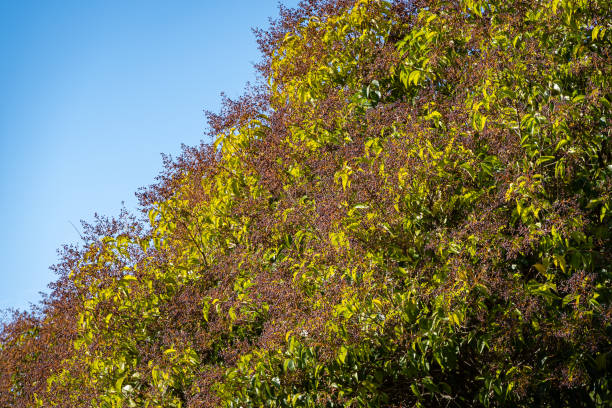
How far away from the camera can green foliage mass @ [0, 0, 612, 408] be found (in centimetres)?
353

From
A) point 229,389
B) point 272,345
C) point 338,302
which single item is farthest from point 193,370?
point 338,302

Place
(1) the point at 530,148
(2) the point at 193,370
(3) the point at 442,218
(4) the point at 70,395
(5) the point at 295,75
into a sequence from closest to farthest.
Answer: (1) the point at 530,148 → (3) the point at 442,218 → (2) the point at 193,370 → (4) the point at 70,395 → (5) the point at 295,75

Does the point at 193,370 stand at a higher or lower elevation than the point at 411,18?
lower

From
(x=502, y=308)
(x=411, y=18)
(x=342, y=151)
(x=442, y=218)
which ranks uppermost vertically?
(x=411, y=18)

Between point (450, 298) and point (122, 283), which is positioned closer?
point (450, 298)

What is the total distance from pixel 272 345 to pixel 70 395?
7.53 feet

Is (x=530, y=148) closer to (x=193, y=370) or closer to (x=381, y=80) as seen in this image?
(x=381, y=80)

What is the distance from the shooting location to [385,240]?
3.81 meters

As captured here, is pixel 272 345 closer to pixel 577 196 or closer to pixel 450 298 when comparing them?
pixel 450 298

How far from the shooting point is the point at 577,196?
3520mm

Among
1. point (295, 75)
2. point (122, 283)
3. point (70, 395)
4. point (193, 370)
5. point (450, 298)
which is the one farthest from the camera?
point (295, 75)

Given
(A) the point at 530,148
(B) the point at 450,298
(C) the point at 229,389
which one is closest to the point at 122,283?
(C) the point at 229,389

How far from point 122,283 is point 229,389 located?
1.39 metres

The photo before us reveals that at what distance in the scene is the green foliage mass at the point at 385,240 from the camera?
3.53 metres
